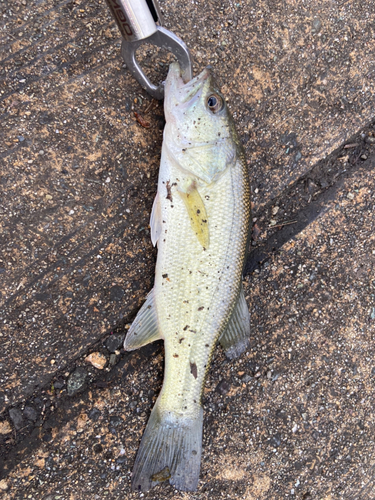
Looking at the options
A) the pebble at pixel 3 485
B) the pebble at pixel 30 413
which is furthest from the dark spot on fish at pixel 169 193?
the pebble at pixel 3 485

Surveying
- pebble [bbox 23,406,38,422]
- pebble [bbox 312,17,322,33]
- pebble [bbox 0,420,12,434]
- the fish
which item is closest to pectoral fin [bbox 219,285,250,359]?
the fish

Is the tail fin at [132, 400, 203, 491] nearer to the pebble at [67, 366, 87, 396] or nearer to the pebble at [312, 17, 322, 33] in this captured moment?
the pebble at [67, 366, 87, 396]

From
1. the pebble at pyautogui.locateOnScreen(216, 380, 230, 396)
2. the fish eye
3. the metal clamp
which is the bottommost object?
the pebble at pyautogui.locateOnScreen(216, 380, 230, 396)

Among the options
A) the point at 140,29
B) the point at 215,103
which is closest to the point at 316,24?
the point at 215,103

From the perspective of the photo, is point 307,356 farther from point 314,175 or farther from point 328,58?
point 328,58

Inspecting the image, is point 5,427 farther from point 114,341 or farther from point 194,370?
point 194,370
